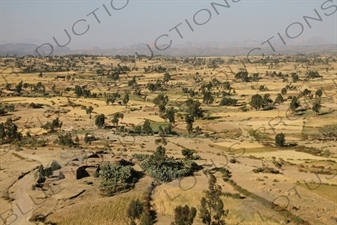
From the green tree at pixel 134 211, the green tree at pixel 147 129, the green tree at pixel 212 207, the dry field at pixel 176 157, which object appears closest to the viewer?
the green tree at pixel 212 207

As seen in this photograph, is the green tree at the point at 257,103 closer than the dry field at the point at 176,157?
No

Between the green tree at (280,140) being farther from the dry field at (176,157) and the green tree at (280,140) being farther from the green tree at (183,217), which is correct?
the green tree at (183,217)

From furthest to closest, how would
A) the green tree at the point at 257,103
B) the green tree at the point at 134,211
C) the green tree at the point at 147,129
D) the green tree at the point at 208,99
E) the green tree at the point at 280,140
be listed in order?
the green tree at the point at 208,99 → the green tree at the point at 257,103 → the green tree at the point at 147,129 → the green tree at the point at 280,140 → the green tree at the point at 134,211

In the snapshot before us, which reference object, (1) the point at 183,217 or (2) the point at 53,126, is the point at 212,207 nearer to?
(1) the point at 183,217

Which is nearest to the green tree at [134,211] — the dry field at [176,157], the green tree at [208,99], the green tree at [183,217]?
the dry field at [176,157]

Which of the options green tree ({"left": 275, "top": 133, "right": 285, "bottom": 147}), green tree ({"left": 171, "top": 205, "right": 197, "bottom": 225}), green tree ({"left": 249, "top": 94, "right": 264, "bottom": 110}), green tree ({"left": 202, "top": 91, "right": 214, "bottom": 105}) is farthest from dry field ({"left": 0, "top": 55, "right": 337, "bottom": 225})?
green tree ({"left": 171, "top": 205, "right": 197, "bottom": 225})

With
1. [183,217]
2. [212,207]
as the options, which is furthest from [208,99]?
[183,217]

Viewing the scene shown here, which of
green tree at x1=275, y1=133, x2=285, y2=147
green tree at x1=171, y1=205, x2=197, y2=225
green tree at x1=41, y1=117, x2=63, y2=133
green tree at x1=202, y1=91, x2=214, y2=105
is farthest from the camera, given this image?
green tree at x1=202, y1=91, x2=214, y2=105

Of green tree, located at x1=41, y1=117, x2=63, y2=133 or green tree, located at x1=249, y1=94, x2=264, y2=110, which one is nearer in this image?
green tree, located at x1=41, y1=117, x2=63, y2=133

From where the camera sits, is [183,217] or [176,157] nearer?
[183,217]

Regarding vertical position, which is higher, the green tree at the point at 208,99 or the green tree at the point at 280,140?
the green tree at the point at 208,99

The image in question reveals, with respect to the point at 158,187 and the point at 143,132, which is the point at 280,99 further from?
the point at 158,187

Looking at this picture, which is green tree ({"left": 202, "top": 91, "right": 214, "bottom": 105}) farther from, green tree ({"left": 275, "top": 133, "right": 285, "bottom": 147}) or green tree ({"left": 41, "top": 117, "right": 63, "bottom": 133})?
green tree ({"left": 275, "top": 133, "right": 285, "bottom": 147})
